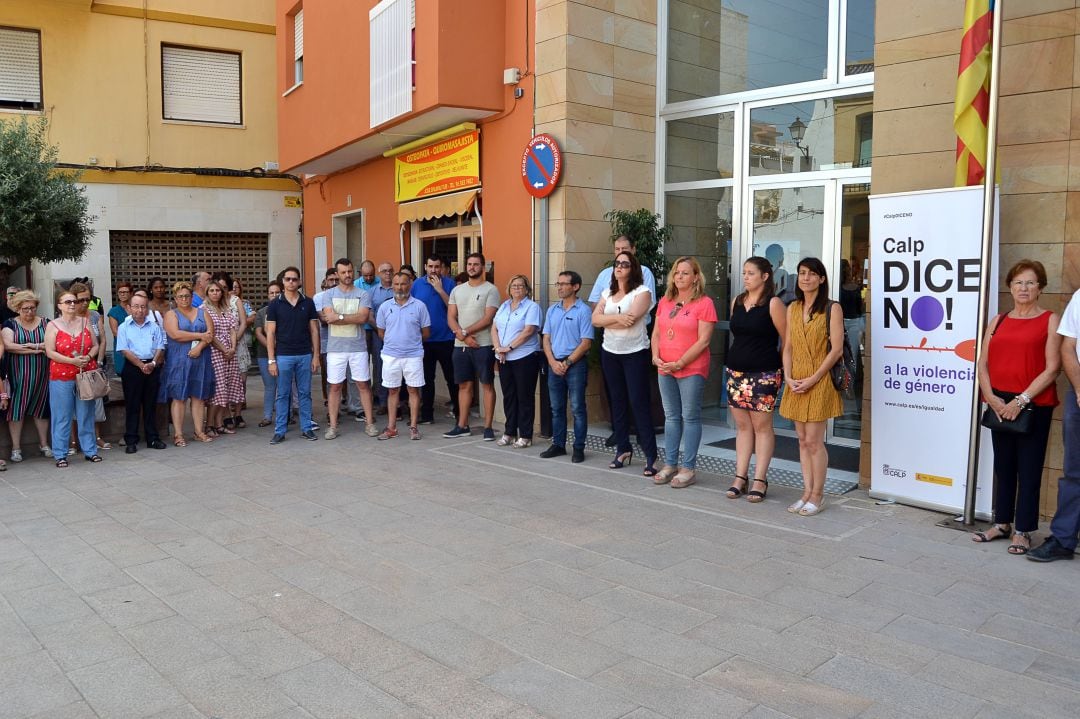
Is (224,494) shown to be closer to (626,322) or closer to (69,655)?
(69,655)

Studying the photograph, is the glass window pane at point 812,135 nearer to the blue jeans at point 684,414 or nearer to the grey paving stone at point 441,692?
the blue jeans at point 684,414

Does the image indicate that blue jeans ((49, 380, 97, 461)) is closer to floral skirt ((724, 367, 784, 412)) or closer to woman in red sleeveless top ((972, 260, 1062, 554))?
floral skirt ((724, 367, 784, 412))

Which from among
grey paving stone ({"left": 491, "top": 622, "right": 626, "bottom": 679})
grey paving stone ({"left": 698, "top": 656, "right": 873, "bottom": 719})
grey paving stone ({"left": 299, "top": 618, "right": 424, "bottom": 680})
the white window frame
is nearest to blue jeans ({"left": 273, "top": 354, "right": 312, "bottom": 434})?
grey paving stone ({"left": 299, "top": 618, "right": 424, "bottom": 680})

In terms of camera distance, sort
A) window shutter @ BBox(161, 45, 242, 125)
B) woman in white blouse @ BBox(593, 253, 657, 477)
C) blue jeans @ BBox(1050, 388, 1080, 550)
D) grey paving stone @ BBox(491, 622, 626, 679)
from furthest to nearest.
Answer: window shutter @ BBox(161, 45, 242, 125)
woman in white blouse @ BBox(593, 253, 657, 477)
blue jeans @ BBox(1050, 388, 1080, 550)
grey paving stone @ BBox(491, 622, 626, 679)

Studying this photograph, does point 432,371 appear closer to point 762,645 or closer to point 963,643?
point 762,645

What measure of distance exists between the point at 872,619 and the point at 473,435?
5.79 metres

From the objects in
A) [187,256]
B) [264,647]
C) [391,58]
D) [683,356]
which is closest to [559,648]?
[264,647]

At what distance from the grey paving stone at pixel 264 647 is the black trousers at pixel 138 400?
5449mm

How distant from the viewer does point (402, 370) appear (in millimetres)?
9508

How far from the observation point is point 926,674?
3775 mm

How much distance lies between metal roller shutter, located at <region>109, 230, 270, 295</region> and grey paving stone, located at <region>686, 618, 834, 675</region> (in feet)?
54.1

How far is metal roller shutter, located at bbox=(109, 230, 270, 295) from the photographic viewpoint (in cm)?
1775

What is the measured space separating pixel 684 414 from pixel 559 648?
11.5ft

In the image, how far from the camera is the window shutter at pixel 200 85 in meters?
17.9
